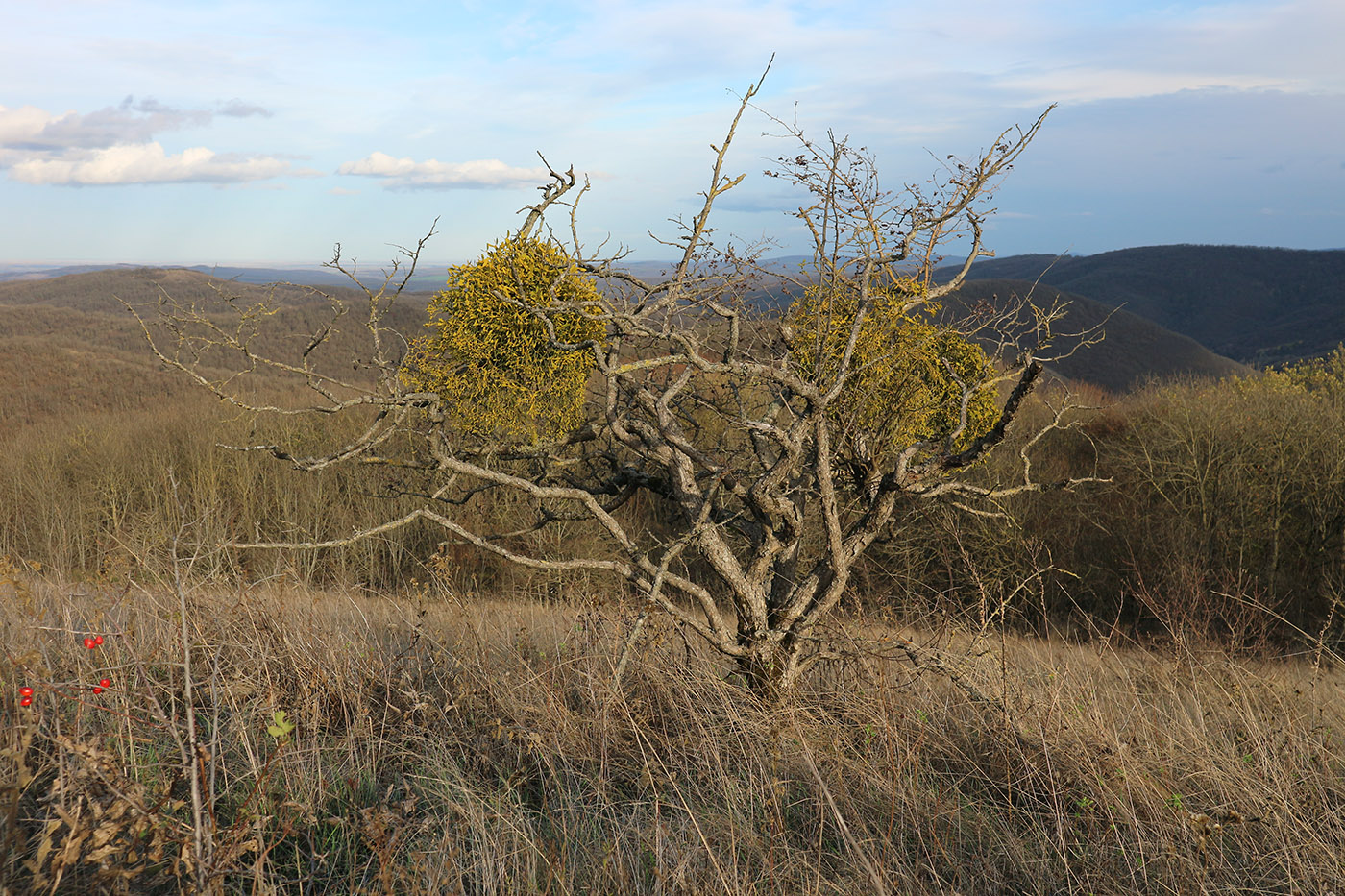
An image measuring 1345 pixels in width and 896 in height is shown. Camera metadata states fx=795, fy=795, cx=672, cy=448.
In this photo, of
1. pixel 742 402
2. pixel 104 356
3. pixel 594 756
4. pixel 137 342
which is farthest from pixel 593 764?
pixel 137 342

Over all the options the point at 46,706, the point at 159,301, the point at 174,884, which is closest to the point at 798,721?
the point at 174,884

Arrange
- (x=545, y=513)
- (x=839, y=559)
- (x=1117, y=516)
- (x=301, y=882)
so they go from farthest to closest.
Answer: (x=1117, y=516), (x=545, y=513), (x=839, y=559), (x=301, y=882)

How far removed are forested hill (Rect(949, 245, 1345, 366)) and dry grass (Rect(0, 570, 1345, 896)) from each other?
10132 centimetres

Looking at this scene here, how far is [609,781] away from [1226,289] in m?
142

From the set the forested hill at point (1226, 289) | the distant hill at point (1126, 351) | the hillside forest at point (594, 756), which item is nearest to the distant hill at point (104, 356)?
the hillside forest at point (594, 756)

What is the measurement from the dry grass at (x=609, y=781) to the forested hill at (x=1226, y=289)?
332ft

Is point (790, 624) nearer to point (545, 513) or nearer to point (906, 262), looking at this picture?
point (545, 513)

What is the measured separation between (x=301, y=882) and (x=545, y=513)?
2497 mm

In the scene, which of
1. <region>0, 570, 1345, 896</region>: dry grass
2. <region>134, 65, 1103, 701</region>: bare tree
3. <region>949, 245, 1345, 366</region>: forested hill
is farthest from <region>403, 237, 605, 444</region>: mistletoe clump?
<region>949, 245, 1345, 366</region>: forested hill

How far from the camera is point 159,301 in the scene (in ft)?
13.6

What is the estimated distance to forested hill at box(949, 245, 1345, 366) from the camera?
97125mm

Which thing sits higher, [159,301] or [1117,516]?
[159,301]

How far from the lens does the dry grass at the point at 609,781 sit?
248 centimetres

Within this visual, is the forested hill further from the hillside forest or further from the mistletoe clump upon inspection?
the hillside forest
